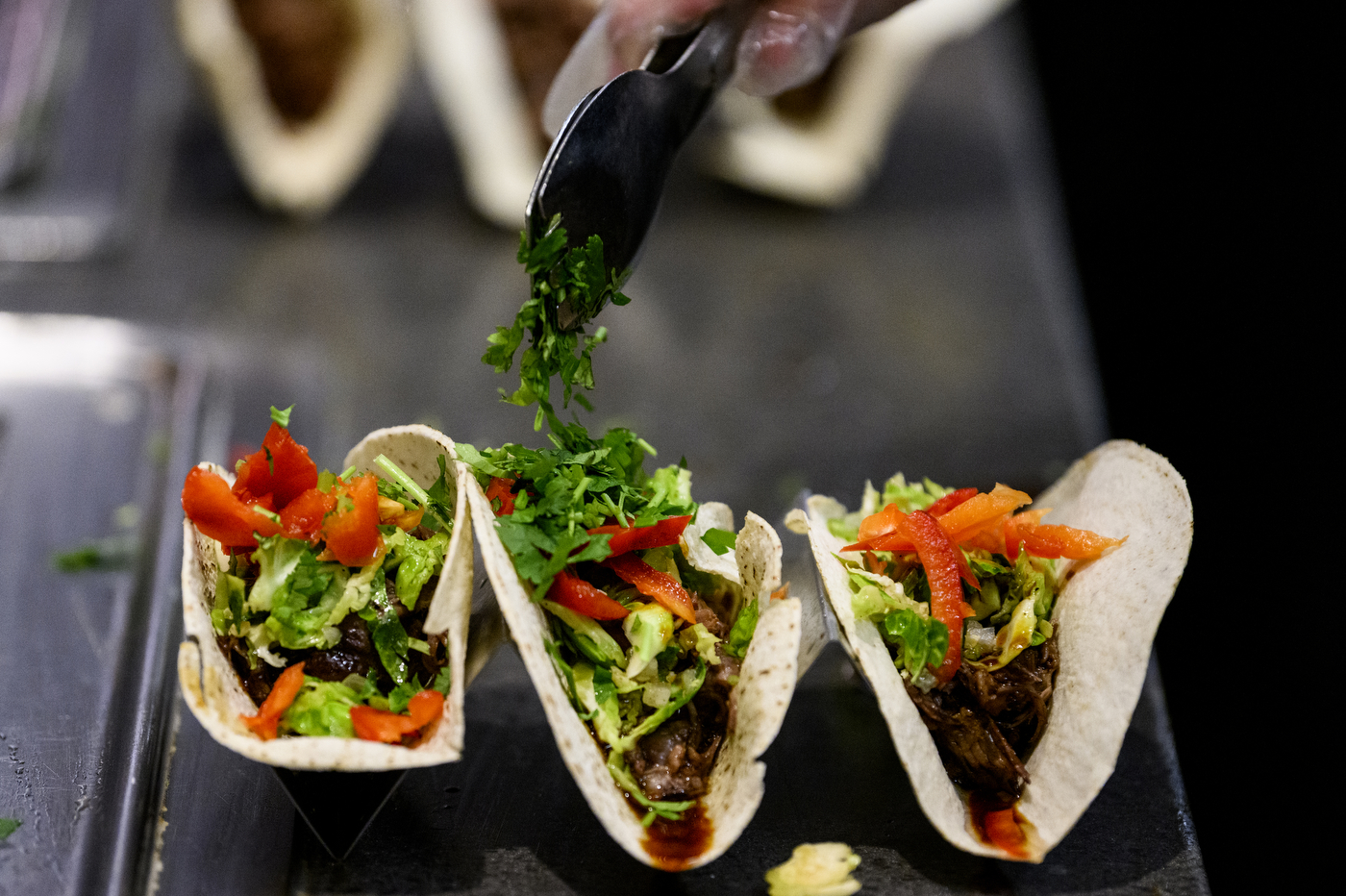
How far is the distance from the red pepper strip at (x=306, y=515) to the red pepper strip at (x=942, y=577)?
111cm

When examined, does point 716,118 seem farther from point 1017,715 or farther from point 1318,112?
point 1017,715

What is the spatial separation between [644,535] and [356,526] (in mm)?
522

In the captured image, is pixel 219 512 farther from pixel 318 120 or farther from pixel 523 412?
pixel 318 120

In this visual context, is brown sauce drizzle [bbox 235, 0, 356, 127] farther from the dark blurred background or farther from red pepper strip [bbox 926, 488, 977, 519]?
the dark blurred background

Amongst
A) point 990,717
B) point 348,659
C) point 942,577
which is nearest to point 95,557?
point 348,659

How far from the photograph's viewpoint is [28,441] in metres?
3.09

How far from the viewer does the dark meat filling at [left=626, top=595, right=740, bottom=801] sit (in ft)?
6.58

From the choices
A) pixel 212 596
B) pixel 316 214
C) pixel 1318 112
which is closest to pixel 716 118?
pixel 316 214

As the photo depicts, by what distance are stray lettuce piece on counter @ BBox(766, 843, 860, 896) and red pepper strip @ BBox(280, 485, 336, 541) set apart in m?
1.05

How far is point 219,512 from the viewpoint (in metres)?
1.98

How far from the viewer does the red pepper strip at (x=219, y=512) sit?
1958 mm

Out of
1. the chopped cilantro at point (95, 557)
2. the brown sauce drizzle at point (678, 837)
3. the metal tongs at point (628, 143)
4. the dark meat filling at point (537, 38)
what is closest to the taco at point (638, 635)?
the brown sauce drizzle at point (678, 837)

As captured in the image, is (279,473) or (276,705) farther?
(279,473)

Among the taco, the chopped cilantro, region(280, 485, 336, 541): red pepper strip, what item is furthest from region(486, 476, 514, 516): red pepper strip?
the chopped cilantro
